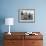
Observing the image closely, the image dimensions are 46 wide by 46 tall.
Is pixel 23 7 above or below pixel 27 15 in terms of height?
above

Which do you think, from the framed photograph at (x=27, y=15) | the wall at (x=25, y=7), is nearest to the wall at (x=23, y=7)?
the wall at (x=25, y=7)

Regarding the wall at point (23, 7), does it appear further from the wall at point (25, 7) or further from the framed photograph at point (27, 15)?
the framed photograph at point (27, 15)

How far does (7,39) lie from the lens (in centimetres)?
407

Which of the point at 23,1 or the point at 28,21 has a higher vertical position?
the point at 23,1

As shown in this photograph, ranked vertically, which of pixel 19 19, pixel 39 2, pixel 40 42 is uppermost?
pixel 39 2

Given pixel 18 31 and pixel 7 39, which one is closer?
pixel 7 39

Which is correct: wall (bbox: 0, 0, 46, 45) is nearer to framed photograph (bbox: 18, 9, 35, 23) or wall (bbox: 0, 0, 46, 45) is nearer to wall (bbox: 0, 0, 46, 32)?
wall (bbox: 0, 0, 46, 32)

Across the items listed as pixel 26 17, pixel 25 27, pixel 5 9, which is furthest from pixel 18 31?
pixel 5 9

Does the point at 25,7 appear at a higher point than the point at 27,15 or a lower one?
higher

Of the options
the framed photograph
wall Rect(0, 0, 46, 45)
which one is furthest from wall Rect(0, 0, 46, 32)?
the framed photograph

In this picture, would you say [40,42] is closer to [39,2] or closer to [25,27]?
[25,27]

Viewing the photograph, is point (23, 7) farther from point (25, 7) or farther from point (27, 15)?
point (27, 15)

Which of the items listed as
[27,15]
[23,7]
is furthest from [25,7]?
[27,15]

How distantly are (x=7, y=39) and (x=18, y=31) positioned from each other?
0.70 m
